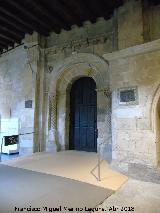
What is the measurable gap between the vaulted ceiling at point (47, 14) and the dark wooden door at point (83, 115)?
1831mm

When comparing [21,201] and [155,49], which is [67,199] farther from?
[155,49]

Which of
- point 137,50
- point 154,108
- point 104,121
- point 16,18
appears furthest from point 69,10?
point 154,108

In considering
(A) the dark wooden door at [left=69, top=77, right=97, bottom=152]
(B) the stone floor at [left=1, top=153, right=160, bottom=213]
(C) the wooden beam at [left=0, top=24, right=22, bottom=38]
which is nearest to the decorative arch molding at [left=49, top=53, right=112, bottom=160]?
(A) the dark wooden door at [left=69, top=77, right=97, bottom=152]

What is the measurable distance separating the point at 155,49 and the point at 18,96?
4.88 meters

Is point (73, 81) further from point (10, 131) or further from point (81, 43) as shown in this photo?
point (10, 131)

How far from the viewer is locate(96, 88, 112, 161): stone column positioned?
4.90m

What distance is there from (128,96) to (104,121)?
149 cm

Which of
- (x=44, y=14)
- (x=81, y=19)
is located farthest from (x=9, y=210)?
(x=81, y=19)

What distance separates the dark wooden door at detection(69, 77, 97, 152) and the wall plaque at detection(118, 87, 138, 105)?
178 centimetres

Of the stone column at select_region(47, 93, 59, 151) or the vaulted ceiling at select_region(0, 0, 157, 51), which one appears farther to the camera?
the stone column at select_region(47, 93, 59, 151)

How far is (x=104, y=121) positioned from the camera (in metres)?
5.11

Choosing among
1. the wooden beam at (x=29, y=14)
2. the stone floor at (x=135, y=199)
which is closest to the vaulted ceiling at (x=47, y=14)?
the wooden beam at (x=29, y=14)

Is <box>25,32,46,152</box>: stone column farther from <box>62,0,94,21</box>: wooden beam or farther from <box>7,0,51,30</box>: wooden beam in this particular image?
<box>62,0,94,21</box>: wooden beam

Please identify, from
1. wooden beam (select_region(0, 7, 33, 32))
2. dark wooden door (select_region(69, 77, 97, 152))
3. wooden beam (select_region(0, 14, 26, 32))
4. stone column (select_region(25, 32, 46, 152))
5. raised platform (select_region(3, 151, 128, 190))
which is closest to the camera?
raised platform (select_region(3, 151, 128, 190))
